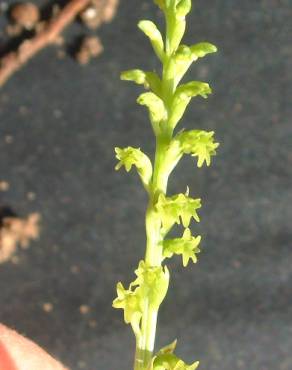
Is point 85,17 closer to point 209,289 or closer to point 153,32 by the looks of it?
point 209,289

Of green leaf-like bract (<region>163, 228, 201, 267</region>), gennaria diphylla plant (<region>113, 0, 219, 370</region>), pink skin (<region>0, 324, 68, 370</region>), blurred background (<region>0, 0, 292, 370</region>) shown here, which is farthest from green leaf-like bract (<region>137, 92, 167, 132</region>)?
blurred background (<region>0, 0, 292, 370</region>)

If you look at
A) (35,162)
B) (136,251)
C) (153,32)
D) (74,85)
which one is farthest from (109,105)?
(153,32)

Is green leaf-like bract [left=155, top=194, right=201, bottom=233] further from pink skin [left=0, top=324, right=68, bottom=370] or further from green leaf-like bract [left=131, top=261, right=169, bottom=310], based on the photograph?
pink skin [left=0, top=324, right=68, bottom=370]

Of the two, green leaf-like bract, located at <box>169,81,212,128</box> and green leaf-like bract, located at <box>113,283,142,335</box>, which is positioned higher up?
green leaf-like bract, located at <box>169,81,212,128</box>

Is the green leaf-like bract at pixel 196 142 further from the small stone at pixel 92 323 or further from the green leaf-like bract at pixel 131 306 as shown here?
the small stone at pixel 92 323

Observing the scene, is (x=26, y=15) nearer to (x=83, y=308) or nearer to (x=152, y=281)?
(x=83, y=308)

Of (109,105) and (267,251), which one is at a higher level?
(109,105)

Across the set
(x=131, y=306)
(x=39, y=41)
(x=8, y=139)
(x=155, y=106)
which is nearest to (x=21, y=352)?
(x=131, y=306)
